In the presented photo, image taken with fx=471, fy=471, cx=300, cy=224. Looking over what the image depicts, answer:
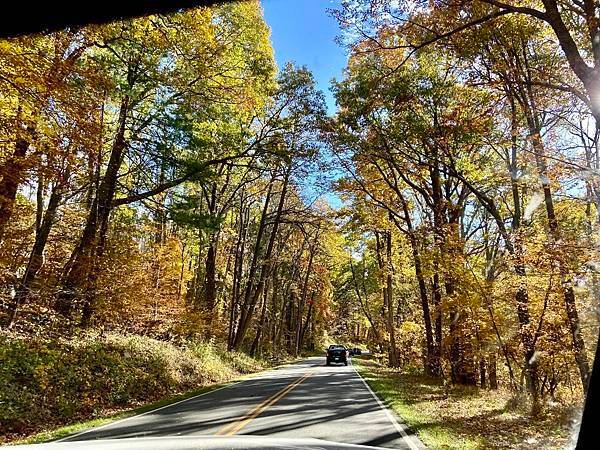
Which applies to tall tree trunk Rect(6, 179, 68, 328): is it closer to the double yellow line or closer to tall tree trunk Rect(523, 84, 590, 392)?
the double yellow line

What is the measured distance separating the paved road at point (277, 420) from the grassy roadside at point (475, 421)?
0.53 metres

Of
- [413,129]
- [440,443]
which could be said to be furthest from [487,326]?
[440,443]

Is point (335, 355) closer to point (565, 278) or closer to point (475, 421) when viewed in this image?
point (475, 421)

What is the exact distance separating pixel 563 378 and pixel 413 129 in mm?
10838

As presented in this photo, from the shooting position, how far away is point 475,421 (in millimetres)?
10258

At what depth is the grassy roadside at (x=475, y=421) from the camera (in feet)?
26.6

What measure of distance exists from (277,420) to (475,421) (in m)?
4.39

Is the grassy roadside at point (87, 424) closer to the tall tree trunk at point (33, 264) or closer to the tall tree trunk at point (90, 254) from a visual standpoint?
the tall tree trunk at point (33, 264)

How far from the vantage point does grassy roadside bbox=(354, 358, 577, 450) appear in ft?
26.6

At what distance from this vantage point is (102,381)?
12820mm

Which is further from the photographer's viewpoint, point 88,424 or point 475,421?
point 475,421

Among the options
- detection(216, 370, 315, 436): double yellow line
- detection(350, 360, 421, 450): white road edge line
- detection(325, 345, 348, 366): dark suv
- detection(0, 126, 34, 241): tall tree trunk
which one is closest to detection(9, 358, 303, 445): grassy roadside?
detection(216, 370, 315, 436): double yellow line

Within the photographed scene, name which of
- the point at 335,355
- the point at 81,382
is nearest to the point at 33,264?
the point at 81,382

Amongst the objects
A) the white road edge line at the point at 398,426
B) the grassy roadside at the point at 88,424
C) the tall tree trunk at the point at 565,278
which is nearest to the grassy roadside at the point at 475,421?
the white road edge line at the point at 398,426
